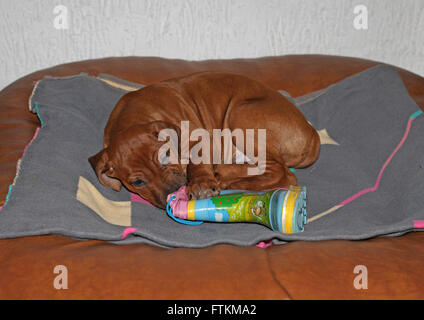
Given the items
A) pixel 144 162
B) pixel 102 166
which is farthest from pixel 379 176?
pixel 102 166

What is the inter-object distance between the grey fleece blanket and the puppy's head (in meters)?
0.14

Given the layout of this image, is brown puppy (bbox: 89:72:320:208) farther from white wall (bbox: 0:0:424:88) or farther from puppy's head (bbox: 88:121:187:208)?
white wall (bbox: 0:0:424:88)

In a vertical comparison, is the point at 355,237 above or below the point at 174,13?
below

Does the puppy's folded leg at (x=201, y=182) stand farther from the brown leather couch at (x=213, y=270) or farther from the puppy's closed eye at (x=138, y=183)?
the brown leather couch at (x=213, y=270)

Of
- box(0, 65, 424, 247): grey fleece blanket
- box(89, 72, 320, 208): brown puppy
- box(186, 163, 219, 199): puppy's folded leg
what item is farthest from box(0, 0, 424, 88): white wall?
box(186, 163, 219, 199): puppy's folded leg

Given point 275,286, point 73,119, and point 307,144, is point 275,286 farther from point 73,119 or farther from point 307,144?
point 73,119

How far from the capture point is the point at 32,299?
5.25 ft

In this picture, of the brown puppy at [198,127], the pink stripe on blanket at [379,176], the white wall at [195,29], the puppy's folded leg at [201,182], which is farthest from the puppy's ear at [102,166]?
the white wall at [195,29]

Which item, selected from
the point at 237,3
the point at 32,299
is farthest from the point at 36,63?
the point at 32,299

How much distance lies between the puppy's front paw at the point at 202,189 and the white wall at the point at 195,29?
6.82ft

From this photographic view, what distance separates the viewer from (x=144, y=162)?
98.1 inches

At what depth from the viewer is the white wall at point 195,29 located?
3947 millimetres

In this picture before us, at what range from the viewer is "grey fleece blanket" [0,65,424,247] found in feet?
6.66
